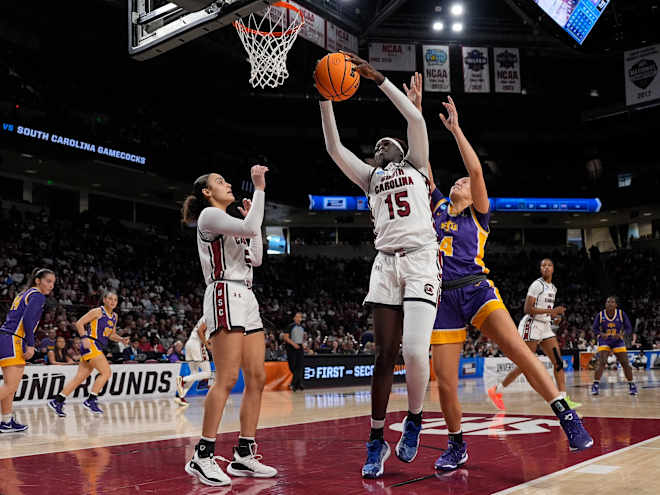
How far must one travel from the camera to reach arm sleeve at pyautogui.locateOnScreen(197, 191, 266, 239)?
4.22 metres

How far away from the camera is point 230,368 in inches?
169

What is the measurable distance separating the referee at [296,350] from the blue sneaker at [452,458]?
1106cm

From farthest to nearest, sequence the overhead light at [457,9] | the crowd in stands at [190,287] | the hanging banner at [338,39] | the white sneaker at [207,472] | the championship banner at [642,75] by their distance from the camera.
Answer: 1. the overhead light at [457,9]
2. the hanging banner at [338,39]
3. the championship banner at [642,75]
4. the crowd in stands at [190,287]
5. the white sneaker at [207,472]

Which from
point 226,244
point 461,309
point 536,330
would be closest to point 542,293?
point 536,330

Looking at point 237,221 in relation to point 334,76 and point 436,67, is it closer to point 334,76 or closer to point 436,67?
point 334,76

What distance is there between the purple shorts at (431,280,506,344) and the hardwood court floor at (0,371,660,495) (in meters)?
0.93

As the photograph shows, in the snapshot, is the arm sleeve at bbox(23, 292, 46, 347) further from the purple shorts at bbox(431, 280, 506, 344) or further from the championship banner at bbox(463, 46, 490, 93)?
Answer: the championship banner at bbox(463, 46, 490, 93)

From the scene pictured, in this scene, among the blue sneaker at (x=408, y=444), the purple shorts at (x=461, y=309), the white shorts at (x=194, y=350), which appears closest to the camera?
the blue sneaker at (x=408, y=444)

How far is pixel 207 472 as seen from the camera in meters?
4.05

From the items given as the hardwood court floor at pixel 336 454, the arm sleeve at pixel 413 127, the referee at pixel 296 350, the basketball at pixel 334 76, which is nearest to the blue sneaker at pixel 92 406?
the hardwood court floor at pixel 336 454

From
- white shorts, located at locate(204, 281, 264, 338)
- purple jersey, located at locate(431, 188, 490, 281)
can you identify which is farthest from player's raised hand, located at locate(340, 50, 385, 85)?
white shorts, located at locate(204, 281, 264, 338)

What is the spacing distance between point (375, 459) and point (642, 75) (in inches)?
743

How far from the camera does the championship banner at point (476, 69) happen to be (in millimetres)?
22891

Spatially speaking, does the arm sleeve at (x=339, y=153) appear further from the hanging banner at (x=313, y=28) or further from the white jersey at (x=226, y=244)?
the hanging banner at (x=313, y=28)
